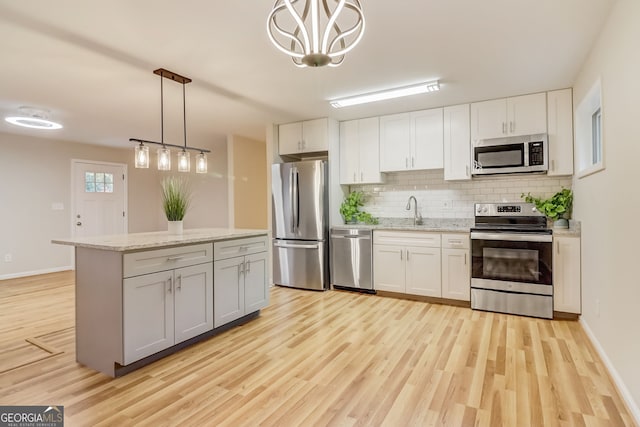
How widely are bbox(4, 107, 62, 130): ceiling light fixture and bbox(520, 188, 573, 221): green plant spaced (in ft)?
19.7

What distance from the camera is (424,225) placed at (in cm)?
448

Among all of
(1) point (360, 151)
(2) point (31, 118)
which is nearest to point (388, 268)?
(1) point (360, 151)

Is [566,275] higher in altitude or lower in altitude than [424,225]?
lower

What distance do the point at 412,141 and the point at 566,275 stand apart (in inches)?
87.7

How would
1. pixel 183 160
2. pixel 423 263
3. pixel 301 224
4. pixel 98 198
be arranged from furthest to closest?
pixel 98 198
pixel 301 224
pixel 423 263
pixel 183 160

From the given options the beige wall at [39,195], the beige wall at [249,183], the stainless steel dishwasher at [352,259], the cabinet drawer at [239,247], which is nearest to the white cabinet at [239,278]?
the cabinet drawer at [239,247]

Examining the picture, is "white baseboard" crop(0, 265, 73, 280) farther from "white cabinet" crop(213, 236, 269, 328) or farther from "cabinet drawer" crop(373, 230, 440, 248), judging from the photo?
"cabinet drawer" crop(373, 230, 440, 248)

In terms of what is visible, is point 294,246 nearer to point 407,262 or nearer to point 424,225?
point 407,262

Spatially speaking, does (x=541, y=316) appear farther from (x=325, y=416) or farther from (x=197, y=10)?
(x=197, y=10)

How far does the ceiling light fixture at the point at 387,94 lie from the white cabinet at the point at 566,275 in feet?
6.47

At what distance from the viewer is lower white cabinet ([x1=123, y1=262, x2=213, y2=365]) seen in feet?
7.64

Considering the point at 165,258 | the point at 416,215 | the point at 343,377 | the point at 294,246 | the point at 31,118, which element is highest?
the point at 31,118

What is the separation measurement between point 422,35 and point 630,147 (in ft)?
4.84

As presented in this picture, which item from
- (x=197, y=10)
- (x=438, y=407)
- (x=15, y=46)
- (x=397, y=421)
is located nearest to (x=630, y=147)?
(x=438, y=407)
